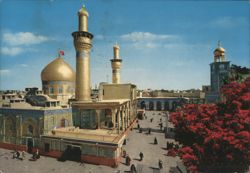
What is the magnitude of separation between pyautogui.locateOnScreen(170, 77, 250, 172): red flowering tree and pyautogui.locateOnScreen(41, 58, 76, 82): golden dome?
2526 centimetres

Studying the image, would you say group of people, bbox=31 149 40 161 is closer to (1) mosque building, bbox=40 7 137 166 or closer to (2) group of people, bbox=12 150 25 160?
(1) mosque building, bbox=40 7 137 166

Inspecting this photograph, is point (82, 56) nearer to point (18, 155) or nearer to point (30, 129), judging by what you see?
point (30, 129)

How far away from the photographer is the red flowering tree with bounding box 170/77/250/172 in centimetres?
Answer: 1032

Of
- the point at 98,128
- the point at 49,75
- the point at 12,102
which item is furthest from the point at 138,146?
the point at 49,75

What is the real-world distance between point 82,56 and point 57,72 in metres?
8.88

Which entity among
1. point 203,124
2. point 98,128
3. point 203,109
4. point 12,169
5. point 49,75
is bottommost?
point 12,169

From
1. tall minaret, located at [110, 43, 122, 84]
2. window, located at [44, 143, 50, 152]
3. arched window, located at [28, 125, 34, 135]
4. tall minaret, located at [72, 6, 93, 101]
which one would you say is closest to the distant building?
tall minaret, located at [110, 43, 122, 84]

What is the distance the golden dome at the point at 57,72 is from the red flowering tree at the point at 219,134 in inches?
995

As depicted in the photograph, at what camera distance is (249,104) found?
11.5 meters

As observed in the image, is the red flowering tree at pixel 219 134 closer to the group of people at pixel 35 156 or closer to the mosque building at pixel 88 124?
the mosque building at pixel 88 124

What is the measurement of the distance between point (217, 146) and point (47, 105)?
19.6m

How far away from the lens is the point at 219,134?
10336 millimetres

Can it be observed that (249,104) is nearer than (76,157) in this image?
Yes

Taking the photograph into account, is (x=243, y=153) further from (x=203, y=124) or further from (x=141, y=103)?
(x=141, y=103)
